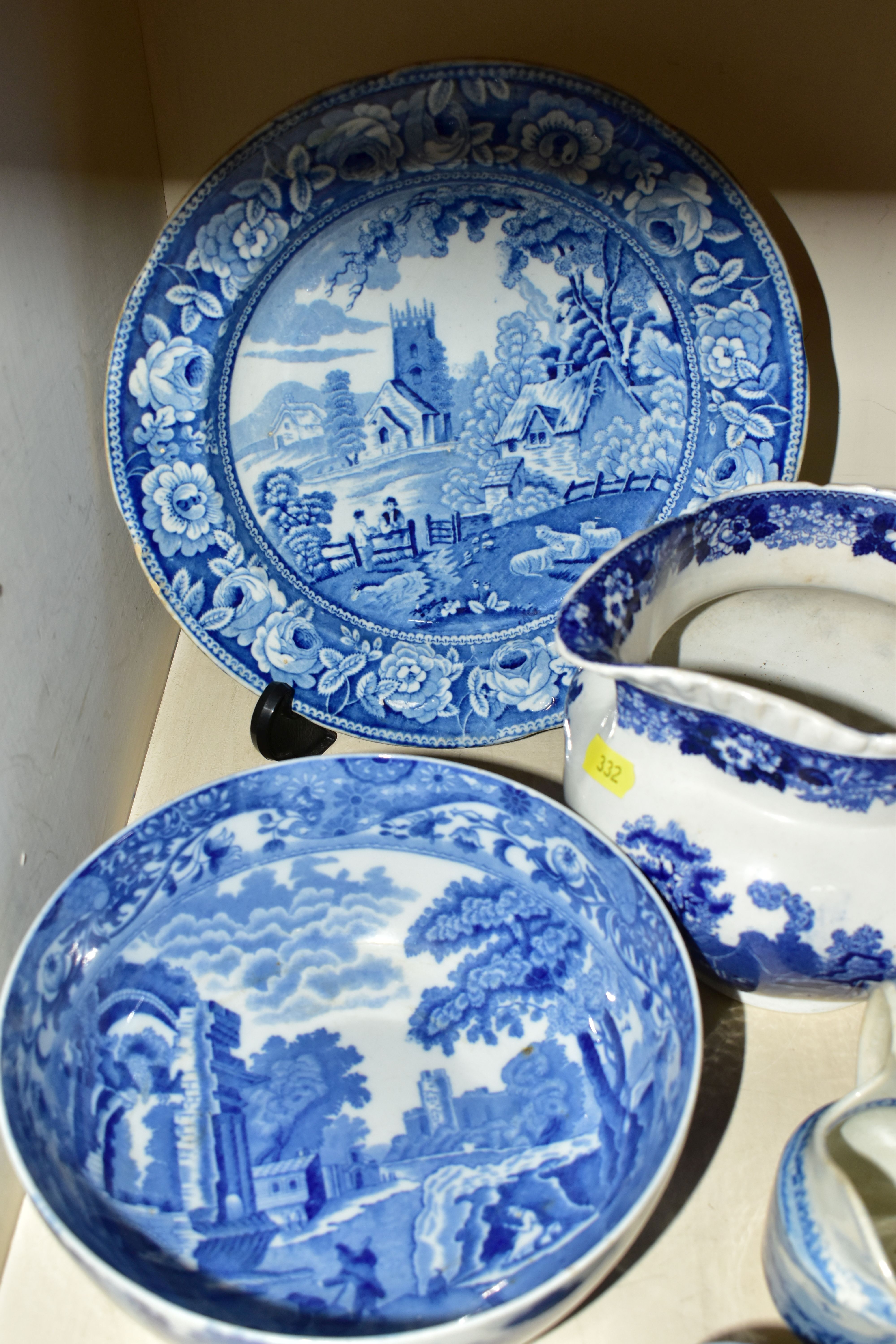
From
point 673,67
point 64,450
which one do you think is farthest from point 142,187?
point 673,67

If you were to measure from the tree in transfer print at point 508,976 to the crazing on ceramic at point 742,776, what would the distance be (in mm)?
68

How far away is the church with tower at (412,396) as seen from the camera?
0.73 metres

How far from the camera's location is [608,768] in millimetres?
605

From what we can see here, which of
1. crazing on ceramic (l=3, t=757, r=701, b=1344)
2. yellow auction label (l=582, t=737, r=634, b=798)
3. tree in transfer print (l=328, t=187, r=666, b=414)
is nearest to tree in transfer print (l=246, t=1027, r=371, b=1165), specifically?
crazing on ceramic (l=3, t=757, r=701, b=1344)

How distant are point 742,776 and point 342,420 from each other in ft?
1.19

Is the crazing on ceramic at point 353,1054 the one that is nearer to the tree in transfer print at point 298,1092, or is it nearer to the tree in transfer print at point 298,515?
the tree in transfer print at point 298,1092

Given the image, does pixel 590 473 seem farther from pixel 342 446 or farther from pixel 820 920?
pixel 820 920

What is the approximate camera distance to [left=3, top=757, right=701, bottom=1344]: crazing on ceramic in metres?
0.52

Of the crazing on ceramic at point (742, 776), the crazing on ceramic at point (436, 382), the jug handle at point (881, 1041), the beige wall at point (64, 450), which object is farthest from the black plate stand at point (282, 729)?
the jug handle at point (881, 1041)

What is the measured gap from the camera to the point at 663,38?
2.54 feet

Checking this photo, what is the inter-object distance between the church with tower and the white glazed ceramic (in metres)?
0.44

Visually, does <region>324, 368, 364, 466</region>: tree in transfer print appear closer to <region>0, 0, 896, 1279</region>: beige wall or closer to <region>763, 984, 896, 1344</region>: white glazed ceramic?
<region>0, 0, 896, 1279</region>: beige wall

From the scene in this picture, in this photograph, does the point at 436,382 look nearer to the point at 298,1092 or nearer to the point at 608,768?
the point at 608,768

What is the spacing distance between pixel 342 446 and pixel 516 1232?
49cm
